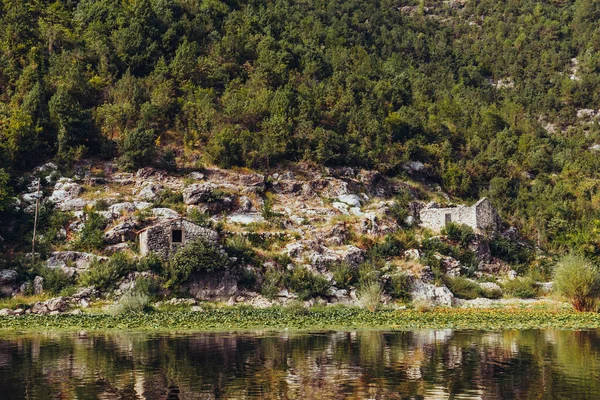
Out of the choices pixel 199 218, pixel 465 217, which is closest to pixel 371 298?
pixel 199 218

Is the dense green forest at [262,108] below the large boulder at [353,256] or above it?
above

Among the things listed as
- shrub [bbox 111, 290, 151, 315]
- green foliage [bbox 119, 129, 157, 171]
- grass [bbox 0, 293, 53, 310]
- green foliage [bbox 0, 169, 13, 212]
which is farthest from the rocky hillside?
shrub [bbox 111, 290, 151, 315]

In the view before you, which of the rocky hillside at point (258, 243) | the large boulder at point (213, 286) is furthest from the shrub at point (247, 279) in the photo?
the large boulder at point (213, 286)

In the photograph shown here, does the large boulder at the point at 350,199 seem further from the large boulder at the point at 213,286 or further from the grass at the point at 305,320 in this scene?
the grass at the point at 305,320

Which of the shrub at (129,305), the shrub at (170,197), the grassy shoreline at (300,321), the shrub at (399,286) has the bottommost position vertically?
the grassy shoreline at (300,321)

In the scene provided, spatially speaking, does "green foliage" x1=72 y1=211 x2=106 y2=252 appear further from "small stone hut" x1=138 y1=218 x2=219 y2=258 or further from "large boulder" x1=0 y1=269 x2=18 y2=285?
"large boulder" x1=0 y1=269 x2=18 y2=285

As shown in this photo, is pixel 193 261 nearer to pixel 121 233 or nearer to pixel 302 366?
pixel 121 233
